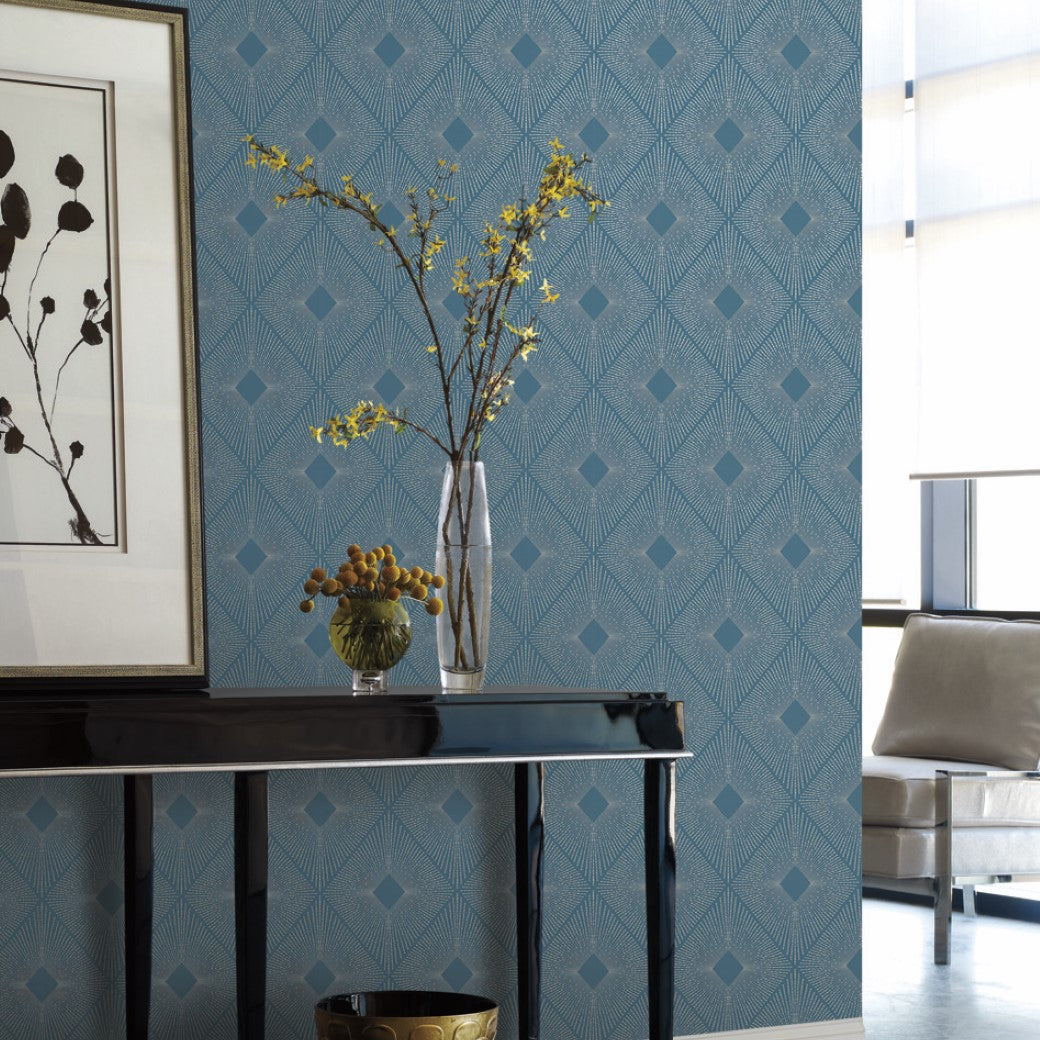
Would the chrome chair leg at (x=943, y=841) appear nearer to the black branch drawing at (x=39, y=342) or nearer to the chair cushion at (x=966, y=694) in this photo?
the chair cushion at (x=966, y=694)

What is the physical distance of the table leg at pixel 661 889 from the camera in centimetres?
285

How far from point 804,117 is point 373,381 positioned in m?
1.19

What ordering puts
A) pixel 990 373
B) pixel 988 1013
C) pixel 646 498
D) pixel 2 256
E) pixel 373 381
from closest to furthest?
pixel 2 256 → pixel 373 381 → pixel 646 498 → pixel 988 1013 → pixel 990 373

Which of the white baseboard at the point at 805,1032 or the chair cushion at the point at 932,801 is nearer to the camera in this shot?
the white baseboard at the point at 805,1032

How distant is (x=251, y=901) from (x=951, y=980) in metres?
2.46

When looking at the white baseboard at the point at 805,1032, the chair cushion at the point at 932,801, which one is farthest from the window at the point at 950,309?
the white baseboard at the point at 805,1032

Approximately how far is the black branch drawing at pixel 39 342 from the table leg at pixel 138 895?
1.52 feet

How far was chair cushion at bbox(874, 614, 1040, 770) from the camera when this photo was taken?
4.92 metres

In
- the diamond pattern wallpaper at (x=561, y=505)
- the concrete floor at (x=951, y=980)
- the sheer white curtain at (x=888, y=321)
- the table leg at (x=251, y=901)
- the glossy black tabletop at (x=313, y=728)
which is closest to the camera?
the glossy black tabletop at (x=313, y=728)

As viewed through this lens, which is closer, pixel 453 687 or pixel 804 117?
pixel 453 687

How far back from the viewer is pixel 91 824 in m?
2.86

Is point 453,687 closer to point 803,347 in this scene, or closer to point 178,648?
point 178,648

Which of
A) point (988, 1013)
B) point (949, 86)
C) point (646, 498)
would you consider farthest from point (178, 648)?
point (949, 86)

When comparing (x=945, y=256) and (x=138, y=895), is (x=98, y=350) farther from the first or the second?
(x=945, y=256)
